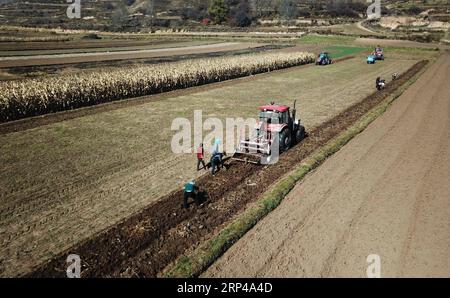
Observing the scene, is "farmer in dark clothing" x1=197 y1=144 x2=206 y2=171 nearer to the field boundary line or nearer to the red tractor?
the red tractor

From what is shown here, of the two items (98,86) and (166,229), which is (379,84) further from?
(166,229)

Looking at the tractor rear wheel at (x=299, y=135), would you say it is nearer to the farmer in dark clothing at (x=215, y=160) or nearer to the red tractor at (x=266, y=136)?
the red tractor at (x=266, y=136)

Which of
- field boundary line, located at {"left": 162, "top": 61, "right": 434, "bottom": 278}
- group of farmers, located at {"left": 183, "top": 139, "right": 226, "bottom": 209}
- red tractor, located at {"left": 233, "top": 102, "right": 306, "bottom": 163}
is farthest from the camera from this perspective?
red tractor, located at {"left": 233, "top": 102, "right": 306, "bottom": 163}

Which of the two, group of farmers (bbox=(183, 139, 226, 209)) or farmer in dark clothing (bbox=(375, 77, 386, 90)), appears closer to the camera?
group of farmers (bbox=(183, 139, 226, 209))

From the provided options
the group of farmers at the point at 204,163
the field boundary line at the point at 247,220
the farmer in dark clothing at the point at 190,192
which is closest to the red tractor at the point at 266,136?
the group of farmers at the point at 204,163

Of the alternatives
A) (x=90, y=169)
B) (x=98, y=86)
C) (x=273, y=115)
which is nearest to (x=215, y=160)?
(x=273, y=115)

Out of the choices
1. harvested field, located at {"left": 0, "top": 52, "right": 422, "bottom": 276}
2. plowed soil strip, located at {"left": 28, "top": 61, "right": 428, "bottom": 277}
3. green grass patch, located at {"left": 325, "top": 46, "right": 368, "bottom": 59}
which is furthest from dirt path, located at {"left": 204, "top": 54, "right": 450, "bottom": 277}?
green grass patch, located at {"left": 325, "top": 46, "right": 368, "bottom": 59}
